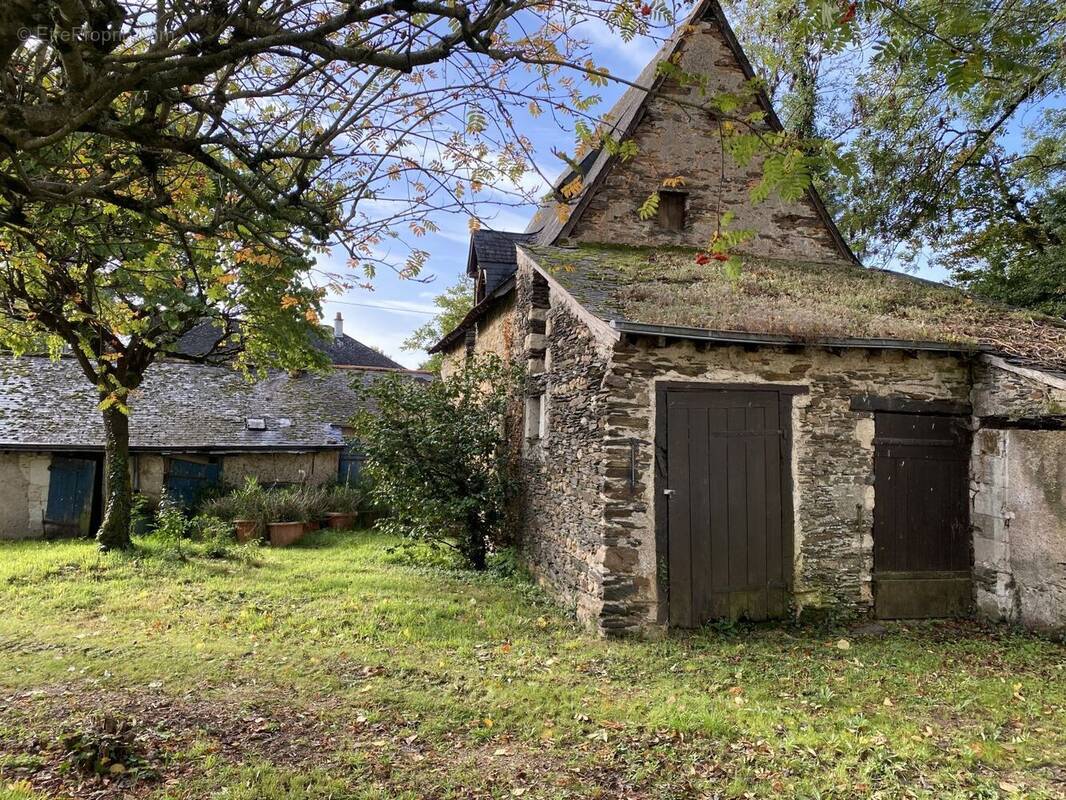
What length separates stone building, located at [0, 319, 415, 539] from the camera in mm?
14180

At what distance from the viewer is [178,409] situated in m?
16.8

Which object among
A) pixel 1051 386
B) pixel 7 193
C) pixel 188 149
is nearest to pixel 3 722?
pixel 7 193

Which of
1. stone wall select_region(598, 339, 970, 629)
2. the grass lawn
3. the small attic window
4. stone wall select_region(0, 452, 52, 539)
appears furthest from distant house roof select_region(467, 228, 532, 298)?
stone wall select_region(0, 452, 52, 539)

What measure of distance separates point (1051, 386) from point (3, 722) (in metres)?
9.63

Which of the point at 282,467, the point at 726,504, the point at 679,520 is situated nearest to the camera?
the point at 679,520

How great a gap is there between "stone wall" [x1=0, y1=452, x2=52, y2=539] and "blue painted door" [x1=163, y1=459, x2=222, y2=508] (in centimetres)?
246

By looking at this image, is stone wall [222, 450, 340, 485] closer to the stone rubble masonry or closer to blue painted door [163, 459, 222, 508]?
blue painted door [163, 459, 222, 508]

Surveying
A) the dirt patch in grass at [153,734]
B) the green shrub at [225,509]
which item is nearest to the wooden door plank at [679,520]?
the dirt patch in grass at [153,734]

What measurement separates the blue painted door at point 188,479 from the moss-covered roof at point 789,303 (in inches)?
420

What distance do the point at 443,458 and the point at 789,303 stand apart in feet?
18.3

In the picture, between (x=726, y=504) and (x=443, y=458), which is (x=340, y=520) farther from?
(x=726, y=504)

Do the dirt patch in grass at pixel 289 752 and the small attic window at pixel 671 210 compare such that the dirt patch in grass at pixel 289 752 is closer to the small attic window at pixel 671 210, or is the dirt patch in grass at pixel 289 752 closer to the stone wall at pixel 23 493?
the small attic window at pixel 671 210

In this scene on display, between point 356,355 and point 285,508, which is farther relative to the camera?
point 356,355

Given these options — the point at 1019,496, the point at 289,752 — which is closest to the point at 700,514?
the point at 1019,496
